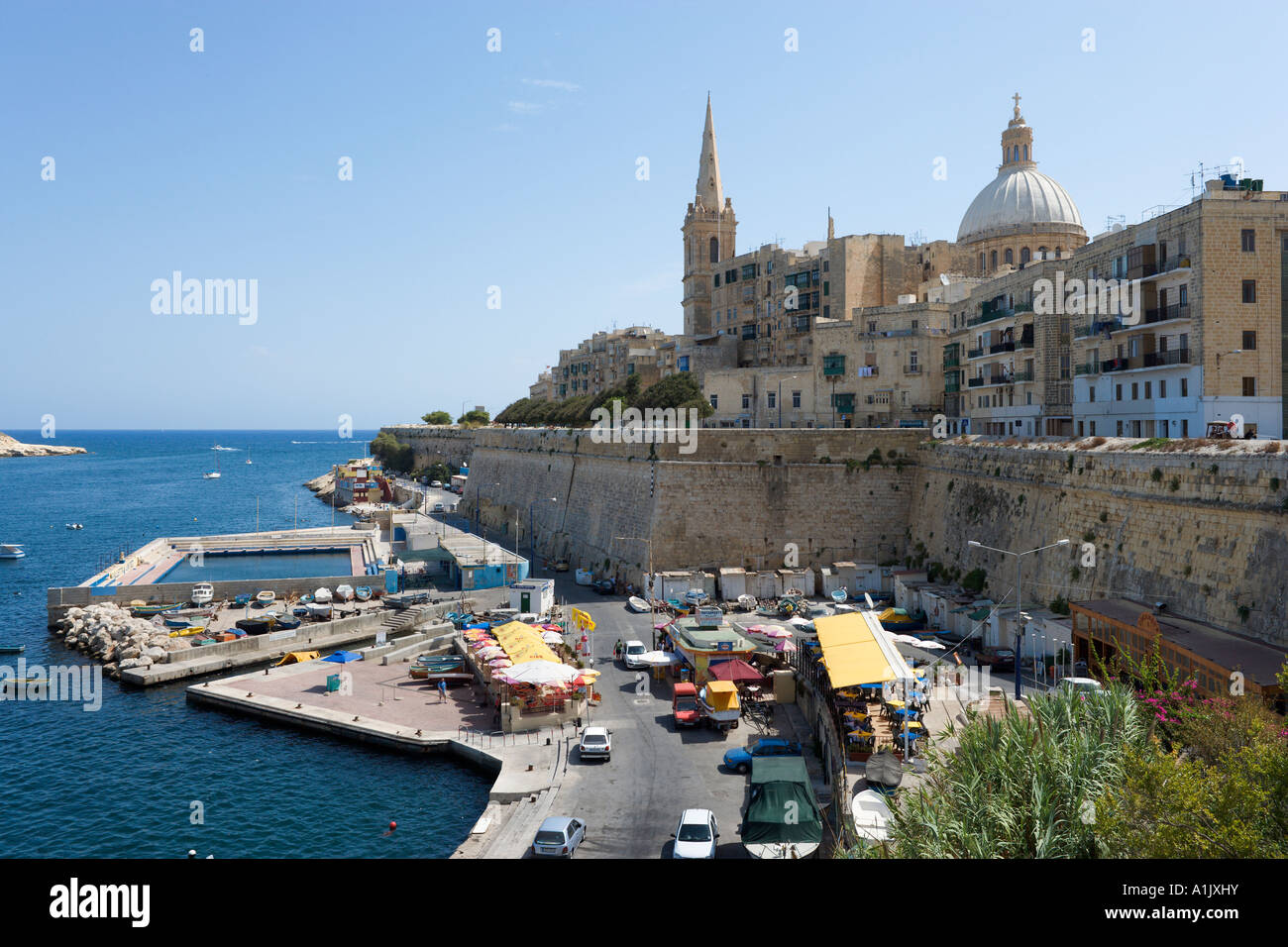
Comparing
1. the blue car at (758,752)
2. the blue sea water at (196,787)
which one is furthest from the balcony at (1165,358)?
the blue sea water at (196,787)

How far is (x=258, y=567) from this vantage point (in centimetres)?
5300

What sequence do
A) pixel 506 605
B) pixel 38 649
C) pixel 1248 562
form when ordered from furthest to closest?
pixel 506 605, pixel 38 649, pixel 1248 562

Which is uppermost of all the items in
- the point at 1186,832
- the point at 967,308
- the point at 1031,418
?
the point at 967,308

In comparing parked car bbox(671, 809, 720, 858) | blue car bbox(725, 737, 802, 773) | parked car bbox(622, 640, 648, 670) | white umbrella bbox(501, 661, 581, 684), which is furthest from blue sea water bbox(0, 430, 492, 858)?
parked car bbox(622, 640, 648, 670)

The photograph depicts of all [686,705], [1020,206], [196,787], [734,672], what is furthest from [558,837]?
[1020,206]

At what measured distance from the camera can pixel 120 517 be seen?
86938mm

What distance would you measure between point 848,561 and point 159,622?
3135 centimetres

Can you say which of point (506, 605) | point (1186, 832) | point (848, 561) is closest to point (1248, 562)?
point (1186, 832)

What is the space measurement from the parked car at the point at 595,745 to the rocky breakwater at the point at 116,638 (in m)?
20.1

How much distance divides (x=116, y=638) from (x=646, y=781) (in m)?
26.7

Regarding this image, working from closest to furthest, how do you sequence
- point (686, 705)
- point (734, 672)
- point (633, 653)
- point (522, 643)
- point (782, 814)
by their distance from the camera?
point (782, 814) → point (686, 705) → point (734, 672) → point (522, 643) → point (633, 653)

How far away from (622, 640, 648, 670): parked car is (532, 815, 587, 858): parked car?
1249 cm

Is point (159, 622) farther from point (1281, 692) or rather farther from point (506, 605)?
point (1281, 692)

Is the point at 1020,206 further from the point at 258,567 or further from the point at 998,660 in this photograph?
the point at 258,567
